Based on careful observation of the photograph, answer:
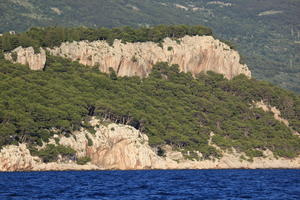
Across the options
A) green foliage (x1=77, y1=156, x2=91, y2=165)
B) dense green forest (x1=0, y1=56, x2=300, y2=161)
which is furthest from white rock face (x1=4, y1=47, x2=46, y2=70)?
green foliage (x1=77, y1=156, x2=91, y2=165)

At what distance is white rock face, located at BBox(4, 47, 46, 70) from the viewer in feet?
574

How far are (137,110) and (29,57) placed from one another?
99.3ft

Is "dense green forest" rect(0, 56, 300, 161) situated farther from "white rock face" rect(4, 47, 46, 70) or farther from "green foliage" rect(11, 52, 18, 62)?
"green foliage" rect(11, 52, 18, 62)

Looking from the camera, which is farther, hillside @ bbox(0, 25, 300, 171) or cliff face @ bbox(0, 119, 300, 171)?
hillside @ bbox(0, 25, 300, 171)

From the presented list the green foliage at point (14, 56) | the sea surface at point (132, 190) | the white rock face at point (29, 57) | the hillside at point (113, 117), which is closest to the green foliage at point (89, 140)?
the hillside at point (113, 117)

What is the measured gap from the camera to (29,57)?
17638 cm

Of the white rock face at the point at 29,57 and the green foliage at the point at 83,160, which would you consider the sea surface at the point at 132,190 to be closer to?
the green foliage at the point at 83,160

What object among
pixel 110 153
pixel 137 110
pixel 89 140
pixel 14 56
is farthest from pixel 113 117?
pixel 14 56

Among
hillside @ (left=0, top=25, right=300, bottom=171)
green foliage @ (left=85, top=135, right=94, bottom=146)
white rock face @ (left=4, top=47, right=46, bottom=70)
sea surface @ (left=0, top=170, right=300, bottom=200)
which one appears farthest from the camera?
white rock face @ (left=4, top=47, right=46, bottom=70)

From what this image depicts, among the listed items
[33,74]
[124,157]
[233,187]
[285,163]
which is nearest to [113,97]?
[33,74]

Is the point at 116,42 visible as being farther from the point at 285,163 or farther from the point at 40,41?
the point at 285,163

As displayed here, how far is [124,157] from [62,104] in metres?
17.6

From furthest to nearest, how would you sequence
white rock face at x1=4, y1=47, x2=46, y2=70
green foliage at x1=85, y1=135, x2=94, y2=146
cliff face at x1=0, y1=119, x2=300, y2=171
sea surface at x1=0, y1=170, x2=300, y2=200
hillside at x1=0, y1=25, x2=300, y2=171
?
white rock face at x1=4, y1=47, x2=46, y2=70, green foliage at x1=85, y1=135, x2=94, y2=146, hillside at x1=0, y1=25, x2=300, y2=171, cliff face at x1=0, y1=119, x2=300, y2=171, sea surface at x1=0, y1=170, x2=300, y2=200

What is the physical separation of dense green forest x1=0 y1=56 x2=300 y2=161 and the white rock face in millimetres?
3345
